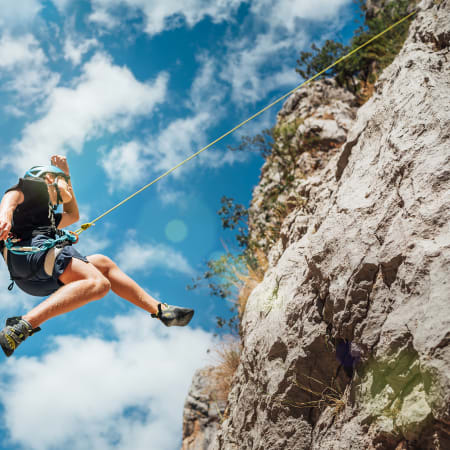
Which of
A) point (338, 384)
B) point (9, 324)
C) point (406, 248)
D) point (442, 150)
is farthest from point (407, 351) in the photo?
point (9, 324)

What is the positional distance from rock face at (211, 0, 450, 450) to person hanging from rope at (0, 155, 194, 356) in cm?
113

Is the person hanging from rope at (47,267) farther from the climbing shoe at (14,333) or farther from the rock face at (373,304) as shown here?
the rock face at (373,304)

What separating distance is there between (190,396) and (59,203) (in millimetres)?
7408

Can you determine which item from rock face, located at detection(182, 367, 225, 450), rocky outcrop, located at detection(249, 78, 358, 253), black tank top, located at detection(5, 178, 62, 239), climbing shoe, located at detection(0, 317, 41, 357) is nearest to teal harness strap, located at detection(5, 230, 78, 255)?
black tank top, located at detection(5, 178, 62, 239)

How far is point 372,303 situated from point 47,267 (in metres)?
A: 2.48

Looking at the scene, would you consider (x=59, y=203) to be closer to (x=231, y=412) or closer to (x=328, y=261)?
(x=328, y=261)

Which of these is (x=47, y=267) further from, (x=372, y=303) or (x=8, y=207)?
(x=372, y=303)

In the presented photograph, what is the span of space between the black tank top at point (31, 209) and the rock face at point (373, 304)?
238 centimetres

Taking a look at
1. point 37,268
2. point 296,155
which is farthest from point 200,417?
point 37,268

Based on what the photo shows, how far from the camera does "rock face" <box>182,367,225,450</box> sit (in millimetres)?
8477

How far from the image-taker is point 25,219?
3248 millimetres

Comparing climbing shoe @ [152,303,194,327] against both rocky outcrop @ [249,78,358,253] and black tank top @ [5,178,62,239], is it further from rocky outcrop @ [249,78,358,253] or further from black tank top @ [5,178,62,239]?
rocky outcrop @ [249,78,358,253]

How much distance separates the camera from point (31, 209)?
327cm

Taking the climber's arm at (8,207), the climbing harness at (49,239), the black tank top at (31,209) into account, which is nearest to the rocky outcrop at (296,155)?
the climbing harness at (49,239)
